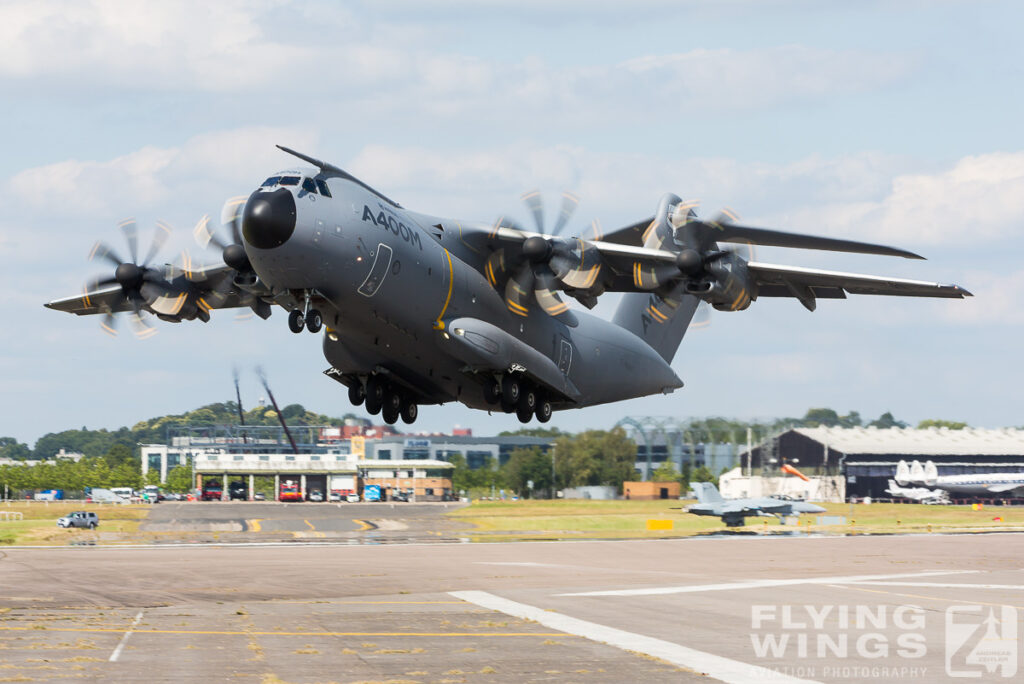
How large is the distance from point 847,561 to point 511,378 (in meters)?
21.3

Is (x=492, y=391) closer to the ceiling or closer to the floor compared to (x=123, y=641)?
closer to the ceiling

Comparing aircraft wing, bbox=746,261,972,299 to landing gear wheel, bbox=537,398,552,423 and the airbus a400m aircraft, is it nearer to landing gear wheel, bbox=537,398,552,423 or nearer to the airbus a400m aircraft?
the airbus a400m aircraft

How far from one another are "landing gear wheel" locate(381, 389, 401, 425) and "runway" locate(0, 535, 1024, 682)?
4738 millimetres

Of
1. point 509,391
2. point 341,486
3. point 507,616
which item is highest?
point 509,391

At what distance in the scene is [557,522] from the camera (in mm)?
72062

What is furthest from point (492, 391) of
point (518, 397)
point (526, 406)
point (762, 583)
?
point (762, 583)

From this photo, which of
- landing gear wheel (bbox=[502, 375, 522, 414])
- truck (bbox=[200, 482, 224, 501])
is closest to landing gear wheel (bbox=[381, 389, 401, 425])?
landing gear wheel (bbox=[502, 375, 522, 414])

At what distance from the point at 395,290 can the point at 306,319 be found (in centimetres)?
204

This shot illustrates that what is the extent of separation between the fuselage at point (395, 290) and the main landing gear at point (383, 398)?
0.38m

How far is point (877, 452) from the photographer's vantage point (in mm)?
117500

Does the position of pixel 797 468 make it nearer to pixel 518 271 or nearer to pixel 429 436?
pixel 429 436

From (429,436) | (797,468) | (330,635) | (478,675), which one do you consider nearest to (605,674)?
(478,675)

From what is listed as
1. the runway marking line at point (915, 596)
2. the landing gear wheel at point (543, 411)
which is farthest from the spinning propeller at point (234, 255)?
the runway marking line at point (915, 596)

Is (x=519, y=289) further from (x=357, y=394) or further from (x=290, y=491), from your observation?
(x=290, y=491)
